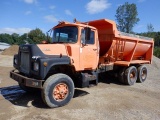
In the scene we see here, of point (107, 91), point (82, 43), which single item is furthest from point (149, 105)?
point (82, 43)

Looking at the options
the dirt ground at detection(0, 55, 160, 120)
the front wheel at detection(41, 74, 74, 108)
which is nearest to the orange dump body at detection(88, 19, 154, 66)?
the dirt ground at detection(0, 55, 160, 120)

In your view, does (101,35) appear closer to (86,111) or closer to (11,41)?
(86,111)

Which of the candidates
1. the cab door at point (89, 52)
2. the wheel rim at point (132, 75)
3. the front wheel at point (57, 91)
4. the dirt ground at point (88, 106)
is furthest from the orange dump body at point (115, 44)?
the front wheel at point (57, 91)

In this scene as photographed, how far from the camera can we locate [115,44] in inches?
390

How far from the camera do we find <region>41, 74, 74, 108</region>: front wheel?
20.5ft

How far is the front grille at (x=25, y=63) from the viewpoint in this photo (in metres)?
6.76

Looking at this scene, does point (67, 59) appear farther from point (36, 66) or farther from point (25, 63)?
point (25, 63)

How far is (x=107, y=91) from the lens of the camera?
29.6 ft

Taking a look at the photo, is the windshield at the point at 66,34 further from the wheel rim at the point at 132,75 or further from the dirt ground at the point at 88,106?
the wheel rim at the point at 132,75

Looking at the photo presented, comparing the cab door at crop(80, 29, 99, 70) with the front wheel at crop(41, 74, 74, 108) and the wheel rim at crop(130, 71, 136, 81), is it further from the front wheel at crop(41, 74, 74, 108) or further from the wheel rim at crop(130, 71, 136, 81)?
the wheel rim at crop(130, 71, 136, 81)

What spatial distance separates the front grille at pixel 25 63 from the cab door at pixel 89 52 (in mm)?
1887

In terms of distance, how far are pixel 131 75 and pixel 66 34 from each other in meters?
5.17

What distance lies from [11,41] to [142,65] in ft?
345

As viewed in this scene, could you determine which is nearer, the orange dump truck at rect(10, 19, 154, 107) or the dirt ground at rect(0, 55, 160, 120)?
the dirt ground at rect(0, 55, 160, 120)
